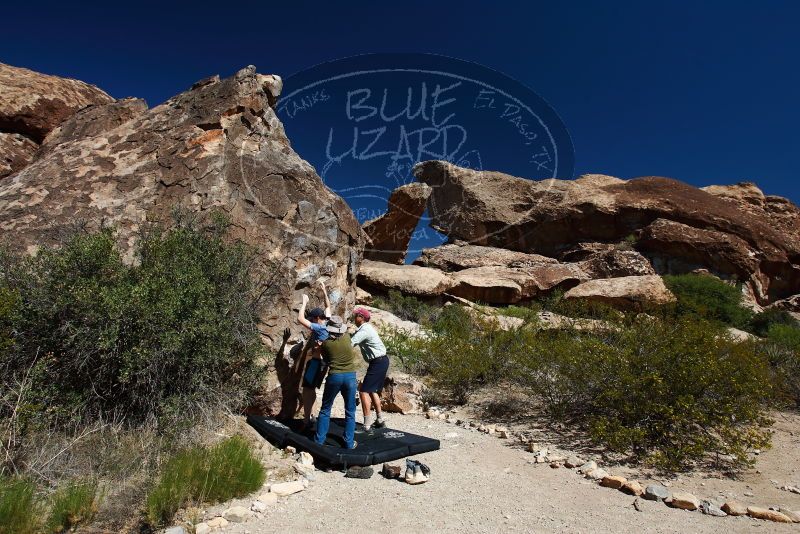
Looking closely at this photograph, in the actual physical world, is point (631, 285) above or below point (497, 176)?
below

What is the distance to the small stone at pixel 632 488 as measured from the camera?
3804 millimetres

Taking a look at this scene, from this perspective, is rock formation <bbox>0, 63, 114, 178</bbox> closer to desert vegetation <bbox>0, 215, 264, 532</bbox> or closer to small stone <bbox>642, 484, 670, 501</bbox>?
desert vegetation <bbox>0, 215, 264, 532</bbox>

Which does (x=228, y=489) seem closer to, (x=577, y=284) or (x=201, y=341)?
(x=201, y=341)

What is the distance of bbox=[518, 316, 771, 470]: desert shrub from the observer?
15.4 feet

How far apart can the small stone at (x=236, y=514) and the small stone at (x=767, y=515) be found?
347cm

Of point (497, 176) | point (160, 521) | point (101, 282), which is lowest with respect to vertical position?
point (160, 521)

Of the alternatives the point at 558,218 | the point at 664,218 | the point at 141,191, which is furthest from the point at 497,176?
the point at 141,191

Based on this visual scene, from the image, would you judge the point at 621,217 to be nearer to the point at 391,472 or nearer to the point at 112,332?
the point at 391,472

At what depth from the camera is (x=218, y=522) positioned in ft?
9.96

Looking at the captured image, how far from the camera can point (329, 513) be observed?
3.33 meters

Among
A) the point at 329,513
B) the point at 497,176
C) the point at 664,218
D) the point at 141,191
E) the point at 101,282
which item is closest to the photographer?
the point at 329,513

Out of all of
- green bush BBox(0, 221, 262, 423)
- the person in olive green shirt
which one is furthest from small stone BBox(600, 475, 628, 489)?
green bush BBox(0, 221, 262, 423)

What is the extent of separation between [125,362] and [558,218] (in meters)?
22.4

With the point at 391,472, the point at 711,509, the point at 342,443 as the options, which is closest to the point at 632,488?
the point at 711,509
